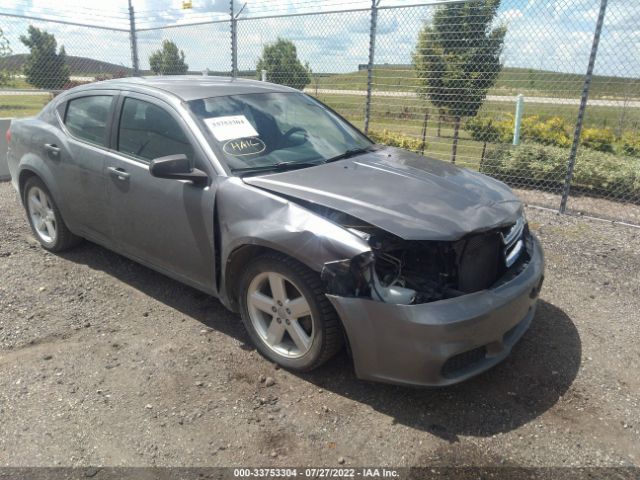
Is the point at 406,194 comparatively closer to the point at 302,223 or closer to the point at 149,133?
the point at 302,223

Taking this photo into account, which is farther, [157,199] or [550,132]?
[550,132]

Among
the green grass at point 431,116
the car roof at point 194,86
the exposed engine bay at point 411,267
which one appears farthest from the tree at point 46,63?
the exposed engine bay at point 411,267

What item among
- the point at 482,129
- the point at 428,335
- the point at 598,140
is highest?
the point at 482,129

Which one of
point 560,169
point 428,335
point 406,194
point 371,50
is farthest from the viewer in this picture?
point 371,50

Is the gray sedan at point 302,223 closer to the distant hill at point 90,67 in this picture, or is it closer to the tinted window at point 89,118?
the tinted window at point 89,118

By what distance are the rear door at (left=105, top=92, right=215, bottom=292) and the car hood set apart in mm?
483

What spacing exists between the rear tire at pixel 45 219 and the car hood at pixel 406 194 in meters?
2.52

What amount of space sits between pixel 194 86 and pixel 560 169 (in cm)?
563

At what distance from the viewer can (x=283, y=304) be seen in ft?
9.70

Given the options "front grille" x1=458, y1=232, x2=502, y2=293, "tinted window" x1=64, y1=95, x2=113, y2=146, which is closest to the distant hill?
"tinted window" x1=64, y1=95, x2=113, y2=146

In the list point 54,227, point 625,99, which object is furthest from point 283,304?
point 625,99

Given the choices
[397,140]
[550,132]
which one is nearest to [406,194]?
[397,140]

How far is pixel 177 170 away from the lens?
310 cm

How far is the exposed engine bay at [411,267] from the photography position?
2.55m
